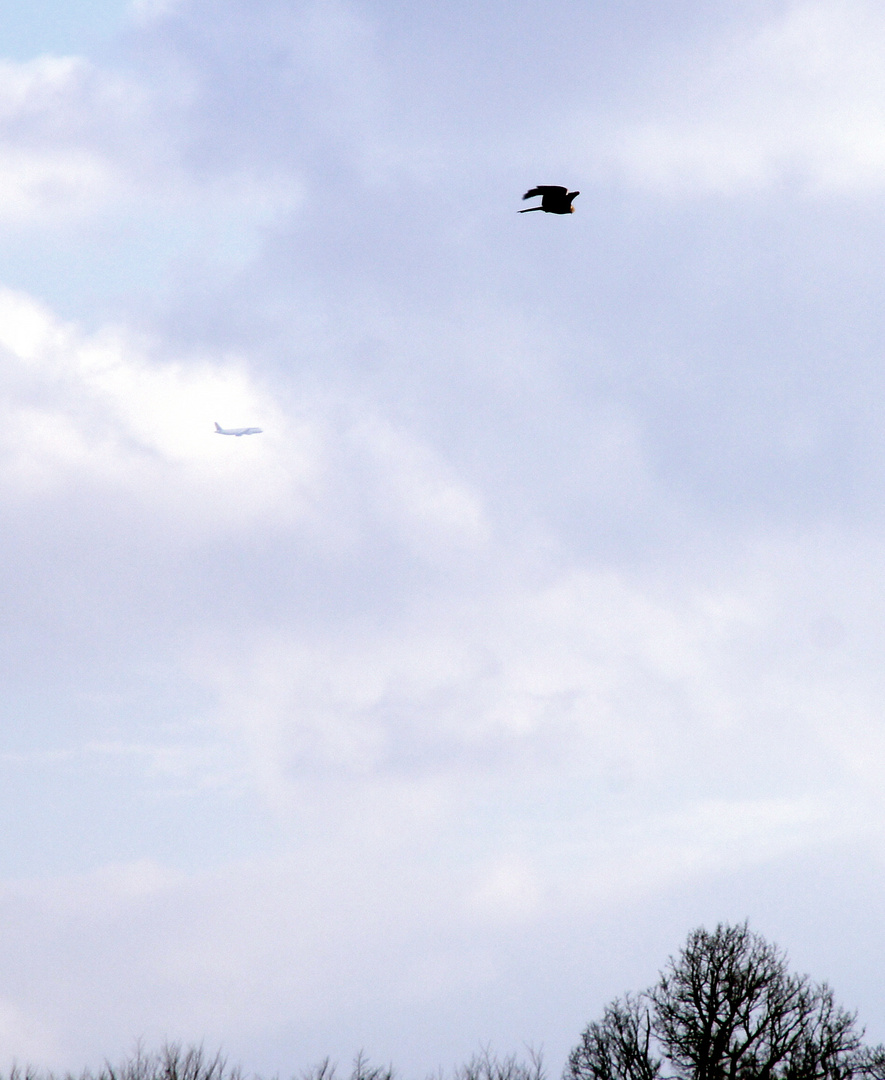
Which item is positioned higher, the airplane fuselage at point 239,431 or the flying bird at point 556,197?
the airplane fuselage at point 239,431

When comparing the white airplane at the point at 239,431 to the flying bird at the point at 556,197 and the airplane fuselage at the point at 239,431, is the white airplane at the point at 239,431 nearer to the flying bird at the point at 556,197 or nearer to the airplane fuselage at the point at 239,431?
the airplane fuselage at the point at 239,431

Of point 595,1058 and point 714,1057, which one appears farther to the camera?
point 595,1058

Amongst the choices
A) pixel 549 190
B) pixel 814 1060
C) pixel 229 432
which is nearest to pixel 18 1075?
pixel 814 1060

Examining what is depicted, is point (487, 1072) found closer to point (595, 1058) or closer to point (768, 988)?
point (595, 1058)

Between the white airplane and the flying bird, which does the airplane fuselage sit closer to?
the white airplane

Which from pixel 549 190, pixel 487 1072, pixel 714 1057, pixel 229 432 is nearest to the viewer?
pixel 549 190

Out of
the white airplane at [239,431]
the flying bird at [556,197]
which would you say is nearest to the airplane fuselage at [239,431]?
the white airplane at [239,431]

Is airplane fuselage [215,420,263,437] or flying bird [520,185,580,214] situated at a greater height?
airplane fuselage [215,420,263,437]

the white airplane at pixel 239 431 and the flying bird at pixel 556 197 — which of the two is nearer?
the flying bird at pixel 556 197

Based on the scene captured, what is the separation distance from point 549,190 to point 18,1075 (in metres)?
43.9

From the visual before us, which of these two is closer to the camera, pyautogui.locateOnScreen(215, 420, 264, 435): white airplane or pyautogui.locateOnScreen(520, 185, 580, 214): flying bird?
pyautogui.locateOnScreen(520, 185, 580, 214): flying bird

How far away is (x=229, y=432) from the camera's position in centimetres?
10119

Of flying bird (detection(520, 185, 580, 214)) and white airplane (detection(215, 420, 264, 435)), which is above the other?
white airplane (detection(215, 420, 264, 435))

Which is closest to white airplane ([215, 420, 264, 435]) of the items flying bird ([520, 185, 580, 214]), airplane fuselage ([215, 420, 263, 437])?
airplane fuselage ([215, 420, 263, 437])
